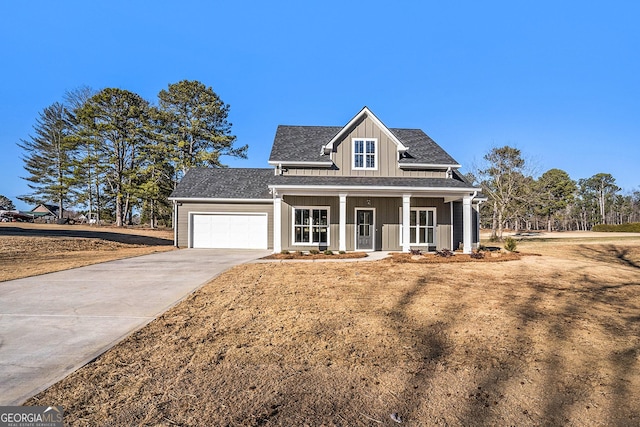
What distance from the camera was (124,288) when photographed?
24.9ft

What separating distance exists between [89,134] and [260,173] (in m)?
21.7

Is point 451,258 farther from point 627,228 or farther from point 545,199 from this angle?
point 627,228

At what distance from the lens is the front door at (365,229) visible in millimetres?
16344

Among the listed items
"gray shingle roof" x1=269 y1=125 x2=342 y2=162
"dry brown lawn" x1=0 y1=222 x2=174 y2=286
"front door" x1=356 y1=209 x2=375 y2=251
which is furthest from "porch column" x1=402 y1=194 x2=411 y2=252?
"dry brown lawn" x1=0 y1=222 x2=174 y2=286

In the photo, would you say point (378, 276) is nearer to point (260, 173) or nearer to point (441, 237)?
point (441, 237)

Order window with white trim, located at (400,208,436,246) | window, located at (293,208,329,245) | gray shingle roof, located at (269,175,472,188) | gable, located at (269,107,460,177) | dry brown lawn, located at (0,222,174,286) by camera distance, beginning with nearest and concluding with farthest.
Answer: dry brown lawn, located at (0,222,174,286)
gray shingle roof, located at (269,175,472,188)
gable, located at (269,107,460,177)
window, located at (293,208,329,245)
window with white trim, located at (400,208,436,246)

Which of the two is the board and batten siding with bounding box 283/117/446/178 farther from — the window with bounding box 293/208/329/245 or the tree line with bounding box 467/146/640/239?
the tree line with bounding box 467/146/640/239

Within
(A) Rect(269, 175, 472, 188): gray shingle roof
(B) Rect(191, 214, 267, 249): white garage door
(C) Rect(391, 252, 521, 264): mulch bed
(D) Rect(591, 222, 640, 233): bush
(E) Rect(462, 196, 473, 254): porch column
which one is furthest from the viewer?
(D) Rect(591, 222, 640, 233): bush

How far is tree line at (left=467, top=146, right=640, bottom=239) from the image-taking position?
28812mm

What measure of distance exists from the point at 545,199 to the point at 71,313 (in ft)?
116

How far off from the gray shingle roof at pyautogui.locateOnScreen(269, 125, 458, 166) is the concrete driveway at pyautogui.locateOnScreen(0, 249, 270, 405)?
8.22 meters

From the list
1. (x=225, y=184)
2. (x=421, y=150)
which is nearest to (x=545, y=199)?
(x=421, y=150)

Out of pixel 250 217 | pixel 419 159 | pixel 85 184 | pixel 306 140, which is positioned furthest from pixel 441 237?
pixel 85 184

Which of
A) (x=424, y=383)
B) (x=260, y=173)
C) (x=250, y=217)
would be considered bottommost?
(x=424, y=383)
